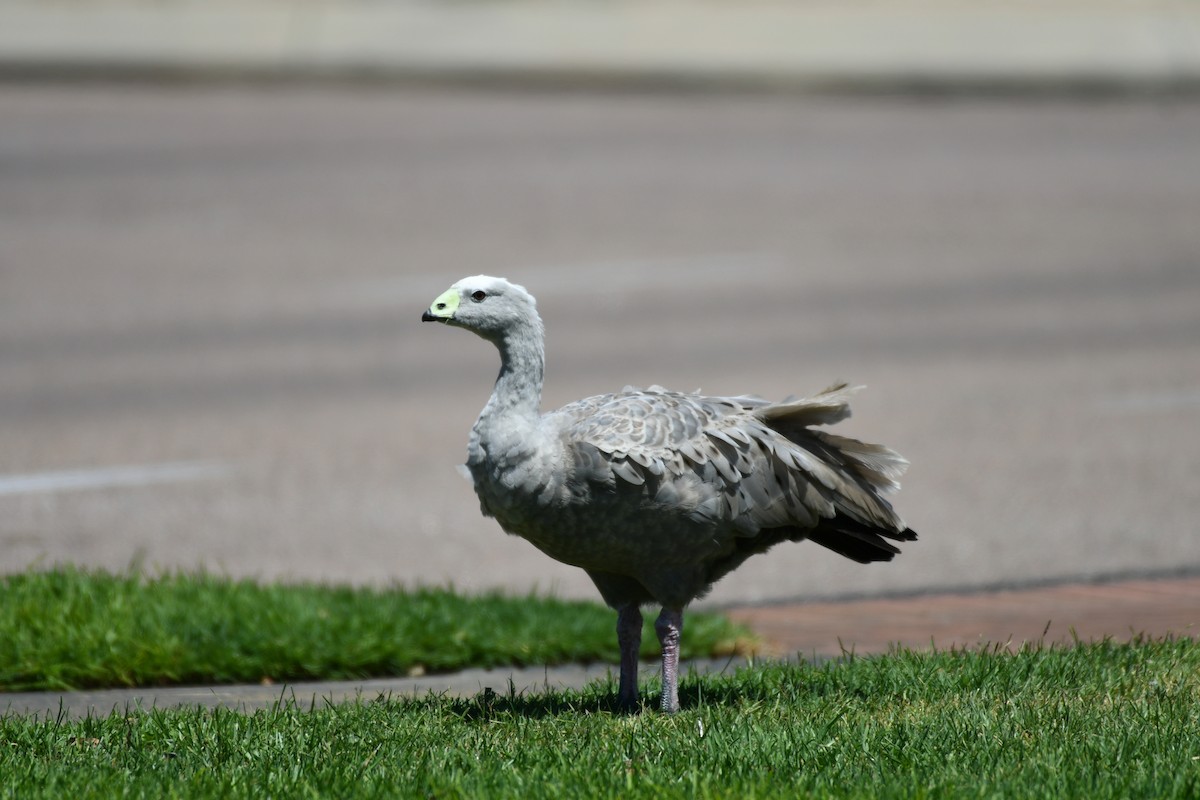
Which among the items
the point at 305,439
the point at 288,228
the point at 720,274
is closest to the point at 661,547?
the point at 305,439

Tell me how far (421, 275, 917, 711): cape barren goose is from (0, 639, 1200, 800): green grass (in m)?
0.39

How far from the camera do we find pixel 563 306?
11.3 metres

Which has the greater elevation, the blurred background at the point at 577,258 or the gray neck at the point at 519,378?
the blurred background at the point at 577,258

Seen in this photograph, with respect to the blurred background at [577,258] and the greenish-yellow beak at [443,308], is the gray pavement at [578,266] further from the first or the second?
the greenish-yellow beak at [443,308]

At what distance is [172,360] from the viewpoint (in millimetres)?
10156

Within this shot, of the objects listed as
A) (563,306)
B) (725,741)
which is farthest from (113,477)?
(725,741)

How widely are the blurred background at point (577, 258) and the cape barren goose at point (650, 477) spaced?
2.18m

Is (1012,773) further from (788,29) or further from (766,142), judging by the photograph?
(788,29)

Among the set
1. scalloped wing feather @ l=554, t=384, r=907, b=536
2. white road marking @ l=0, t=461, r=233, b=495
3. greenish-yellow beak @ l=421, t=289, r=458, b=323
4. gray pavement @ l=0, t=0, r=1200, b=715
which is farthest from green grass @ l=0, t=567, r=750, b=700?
greenish-yellow beak @ l=421, t=289, r=458, b=323

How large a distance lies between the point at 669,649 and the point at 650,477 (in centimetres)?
56

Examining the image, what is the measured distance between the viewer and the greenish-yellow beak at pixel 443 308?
4750 mm

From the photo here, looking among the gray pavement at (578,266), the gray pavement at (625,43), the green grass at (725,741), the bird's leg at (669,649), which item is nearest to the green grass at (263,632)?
the gray pavement at (578,266)

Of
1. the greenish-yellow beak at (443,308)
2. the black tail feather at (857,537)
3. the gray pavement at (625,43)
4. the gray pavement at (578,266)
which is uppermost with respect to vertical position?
the gray pavement at (625,43)

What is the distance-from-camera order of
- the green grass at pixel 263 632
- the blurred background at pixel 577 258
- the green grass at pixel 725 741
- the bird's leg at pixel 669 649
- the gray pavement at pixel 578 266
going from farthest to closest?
the blurred background at pixel 577 258 → the gray pavement at pixel 578 266 → the green grass at pixel 263 632 → the bird's leg at pixel 669 649 → the green grass at pixel 725 741
